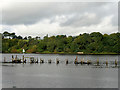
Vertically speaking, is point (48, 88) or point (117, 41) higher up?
point (117, 41)

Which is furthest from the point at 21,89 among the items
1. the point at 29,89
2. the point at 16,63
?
the point at 16,63

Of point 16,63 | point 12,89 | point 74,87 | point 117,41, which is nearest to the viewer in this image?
point 12,89

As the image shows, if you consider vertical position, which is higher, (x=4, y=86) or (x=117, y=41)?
(x=117, y=41)

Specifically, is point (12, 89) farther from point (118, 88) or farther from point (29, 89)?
point (118, 88)

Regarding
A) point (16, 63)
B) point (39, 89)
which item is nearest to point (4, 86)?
point (39, 89)

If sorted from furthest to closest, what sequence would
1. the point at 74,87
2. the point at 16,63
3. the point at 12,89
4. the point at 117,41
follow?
the point at 117,41
the point at 16,63
the point at 74,87
the point at 12,89

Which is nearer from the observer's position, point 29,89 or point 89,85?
point 29,89

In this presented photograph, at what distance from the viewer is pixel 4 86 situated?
40.2 meters

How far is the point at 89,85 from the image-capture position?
4203 cm

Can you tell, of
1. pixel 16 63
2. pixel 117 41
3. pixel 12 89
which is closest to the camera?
pixel 12 89

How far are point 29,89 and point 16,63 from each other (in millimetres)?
55268

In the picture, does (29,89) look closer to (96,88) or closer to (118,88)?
(96,88)

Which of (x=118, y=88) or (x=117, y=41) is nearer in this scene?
(x=118, y=88)

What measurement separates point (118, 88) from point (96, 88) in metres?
4.15
